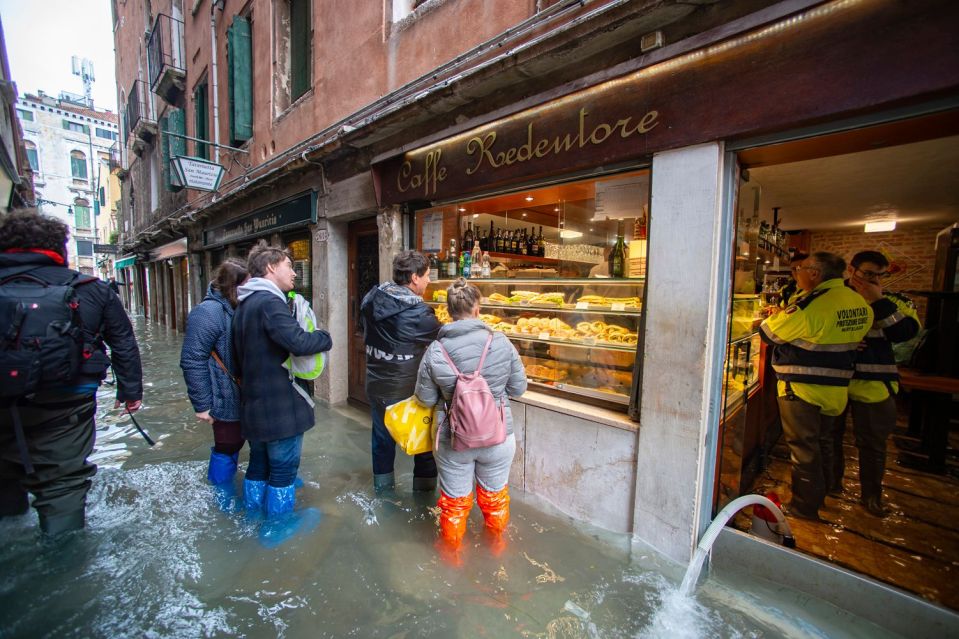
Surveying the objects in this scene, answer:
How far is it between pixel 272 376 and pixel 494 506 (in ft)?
6.26

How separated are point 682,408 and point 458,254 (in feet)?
11.2

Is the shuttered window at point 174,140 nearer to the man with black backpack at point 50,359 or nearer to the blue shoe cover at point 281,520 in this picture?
the man with black backpack at point 50,359

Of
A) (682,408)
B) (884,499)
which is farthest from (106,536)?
(884,499)

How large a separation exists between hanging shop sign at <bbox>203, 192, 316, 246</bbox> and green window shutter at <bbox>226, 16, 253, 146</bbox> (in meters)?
1.95

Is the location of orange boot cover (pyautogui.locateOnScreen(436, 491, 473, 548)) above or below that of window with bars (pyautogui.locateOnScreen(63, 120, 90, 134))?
below

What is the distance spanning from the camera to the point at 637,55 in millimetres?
3031

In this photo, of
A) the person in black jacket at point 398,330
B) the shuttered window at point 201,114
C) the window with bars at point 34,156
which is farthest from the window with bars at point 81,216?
the person in black jacket at point 398,330

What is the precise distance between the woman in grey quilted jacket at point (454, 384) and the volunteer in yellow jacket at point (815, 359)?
255 cm

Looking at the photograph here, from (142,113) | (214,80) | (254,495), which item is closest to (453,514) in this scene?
(254,495)

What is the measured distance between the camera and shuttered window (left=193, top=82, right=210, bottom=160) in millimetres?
11555

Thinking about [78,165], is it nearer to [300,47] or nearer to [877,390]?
[300,47]

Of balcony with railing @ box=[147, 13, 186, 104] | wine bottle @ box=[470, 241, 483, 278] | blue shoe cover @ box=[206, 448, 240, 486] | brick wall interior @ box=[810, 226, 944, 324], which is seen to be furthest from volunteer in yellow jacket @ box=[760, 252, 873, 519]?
balcony with railing @ box=[147, 13, 186, 104]

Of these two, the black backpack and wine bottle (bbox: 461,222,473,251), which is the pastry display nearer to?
wine bottle (bbox: 461,222,473,251)

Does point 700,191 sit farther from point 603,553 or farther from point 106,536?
point 106,536
